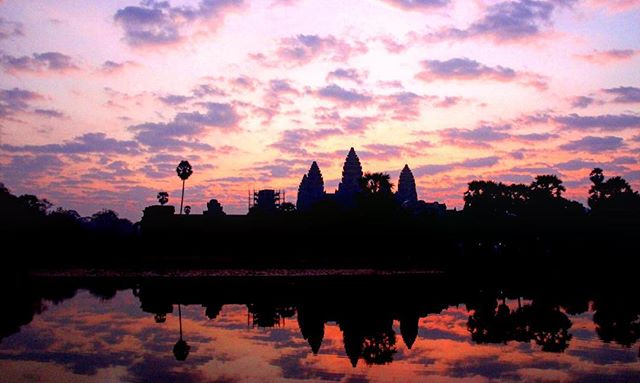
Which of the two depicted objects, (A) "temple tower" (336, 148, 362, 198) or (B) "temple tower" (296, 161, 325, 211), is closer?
(A) "temple tower" (336, 148, 362, 198)

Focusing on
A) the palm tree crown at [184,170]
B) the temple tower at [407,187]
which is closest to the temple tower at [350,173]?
the temple tower at [407,187]

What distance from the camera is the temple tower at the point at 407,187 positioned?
528 feet

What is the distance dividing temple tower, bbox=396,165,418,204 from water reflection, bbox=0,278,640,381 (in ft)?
402

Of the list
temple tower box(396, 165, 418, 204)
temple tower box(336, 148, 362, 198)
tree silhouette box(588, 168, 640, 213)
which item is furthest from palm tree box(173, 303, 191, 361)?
temple tower box(396, 165, 418, 204)

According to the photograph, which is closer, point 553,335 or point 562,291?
point 553,335

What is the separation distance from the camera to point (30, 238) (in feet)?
217

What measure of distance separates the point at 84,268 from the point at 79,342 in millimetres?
41254

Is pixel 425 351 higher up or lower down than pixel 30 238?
lower down

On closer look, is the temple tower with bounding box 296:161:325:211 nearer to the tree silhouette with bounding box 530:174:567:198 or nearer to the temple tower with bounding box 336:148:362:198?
the temple tower with bounding box 336:148:362:198

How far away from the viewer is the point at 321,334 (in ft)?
74.9

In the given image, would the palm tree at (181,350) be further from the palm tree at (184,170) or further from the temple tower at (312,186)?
the temple tower at (312,186)

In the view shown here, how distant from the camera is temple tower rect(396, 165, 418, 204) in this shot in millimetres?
160900

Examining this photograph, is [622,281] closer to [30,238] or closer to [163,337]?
[163,337]

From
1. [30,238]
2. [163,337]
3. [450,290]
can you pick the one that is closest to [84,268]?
[30,238]
